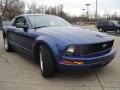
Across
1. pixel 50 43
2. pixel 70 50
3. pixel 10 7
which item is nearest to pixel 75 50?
pixel 70 50

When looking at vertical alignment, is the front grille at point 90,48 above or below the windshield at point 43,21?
below

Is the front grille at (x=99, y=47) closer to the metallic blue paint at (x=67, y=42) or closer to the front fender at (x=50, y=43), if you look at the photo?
the metallic blue paint at (x=67, y=42)

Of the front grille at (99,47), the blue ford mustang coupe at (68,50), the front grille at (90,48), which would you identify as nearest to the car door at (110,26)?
the blue ford mustang coupe at (68,50)

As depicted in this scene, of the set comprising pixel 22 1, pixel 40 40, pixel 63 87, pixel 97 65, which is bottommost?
pixel 63 87

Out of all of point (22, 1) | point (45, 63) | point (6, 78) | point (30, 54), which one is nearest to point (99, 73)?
point (45, 63)

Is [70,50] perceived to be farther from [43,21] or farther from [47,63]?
[43,21]

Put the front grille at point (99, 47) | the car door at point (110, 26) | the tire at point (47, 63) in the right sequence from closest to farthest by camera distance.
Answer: the front grille at point (99, 47)
the tire at point (47, 63)
the car door at point (110, 26)

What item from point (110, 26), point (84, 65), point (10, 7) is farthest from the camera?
point (10, 7)

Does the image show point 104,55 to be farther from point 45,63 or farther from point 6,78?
point 6,78

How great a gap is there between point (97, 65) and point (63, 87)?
2.74 ft

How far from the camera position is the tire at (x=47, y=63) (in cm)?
416

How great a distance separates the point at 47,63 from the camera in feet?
13.8

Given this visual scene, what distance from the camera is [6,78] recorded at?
4.52 meters

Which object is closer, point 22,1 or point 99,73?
point 99,73
